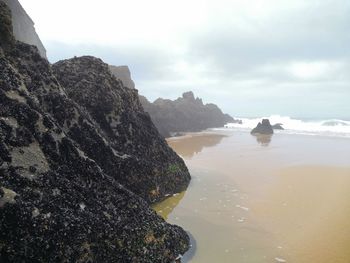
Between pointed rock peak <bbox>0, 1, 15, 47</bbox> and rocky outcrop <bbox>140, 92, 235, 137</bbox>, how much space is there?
96.7 feet

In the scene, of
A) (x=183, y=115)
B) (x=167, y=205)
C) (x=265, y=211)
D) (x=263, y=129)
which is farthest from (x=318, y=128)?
(x=167, y=205)

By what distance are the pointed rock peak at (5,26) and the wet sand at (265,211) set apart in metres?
6.63

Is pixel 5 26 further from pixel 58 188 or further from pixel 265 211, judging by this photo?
pixel 265 211

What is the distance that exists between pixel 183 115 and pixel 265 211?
42.4m

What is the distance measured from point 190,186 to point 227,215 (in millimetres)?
3591

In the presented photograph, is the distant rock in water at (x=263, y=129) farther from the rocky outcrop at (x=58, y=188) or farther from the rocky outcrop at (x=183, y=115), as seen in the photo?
the rocky outcrop at (x=58, y=188)

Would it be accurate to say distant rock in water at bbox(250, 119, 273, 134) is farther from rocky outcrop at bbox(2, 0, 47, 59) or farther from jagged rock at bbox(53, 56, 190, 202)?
jagged rock at bbox(53, 56, 190, 202)

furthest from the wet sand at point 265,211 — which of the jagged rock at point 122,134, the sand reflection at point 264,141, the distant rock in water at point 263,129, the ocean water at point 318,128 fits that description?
the ocean water at point 318,128

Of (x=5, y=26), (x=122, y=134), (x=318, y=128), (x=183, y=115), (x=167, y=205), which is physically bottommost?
(x=167, y=205)

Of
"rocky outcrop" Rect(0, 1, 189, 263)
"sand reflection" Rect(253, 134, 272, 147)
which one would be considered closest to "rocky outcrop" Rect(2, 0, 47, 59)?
"rocky outcrop" Rect(0, 1, 189, 263)

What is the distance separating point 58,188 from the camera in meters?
6.87

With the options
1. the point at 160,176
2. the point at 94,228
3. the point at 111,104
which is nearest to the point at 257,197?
the point at 160,176

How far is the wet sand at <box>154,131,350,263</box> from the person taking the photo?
28.6 ft

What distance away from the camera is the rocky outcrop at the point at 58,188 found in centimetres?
583
